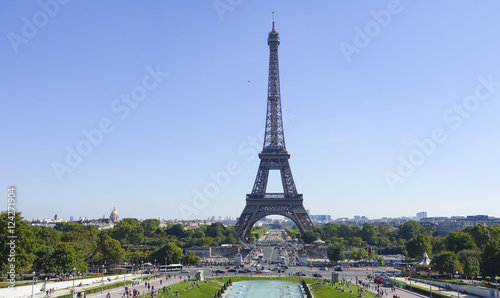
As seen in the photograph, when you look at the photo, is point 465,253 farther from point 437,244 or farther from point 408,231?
point 408,231

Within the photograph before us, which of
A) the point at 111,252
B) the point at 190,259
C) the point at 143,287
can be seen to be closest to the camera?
the point at 143,287

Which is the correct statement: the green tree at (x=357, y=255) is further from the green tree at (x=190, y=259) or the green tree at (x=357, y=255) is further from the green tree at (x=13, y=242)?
the green tree at (x=13, y=242)

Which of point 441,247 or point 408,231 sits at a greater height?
point 408,231

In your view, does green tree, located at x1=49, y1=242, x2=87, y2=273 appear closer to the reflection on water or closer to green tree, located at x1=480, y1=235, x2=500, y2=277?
the reflection on water

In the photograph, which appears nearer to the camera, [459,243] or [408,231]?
[459,243]

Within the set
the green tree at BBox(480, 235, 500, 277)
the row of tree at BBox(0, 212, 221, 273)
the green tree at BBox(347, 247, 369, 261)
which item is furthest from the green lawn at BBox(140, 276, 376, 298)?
the green tree at BBox(347, 247, 369, 261)

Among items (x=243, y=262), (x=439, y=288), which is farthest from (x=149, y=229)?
(x=439, y=288)

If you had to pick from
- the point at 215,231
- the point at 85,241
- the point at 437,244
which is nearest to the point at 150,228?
the point at 215,231
